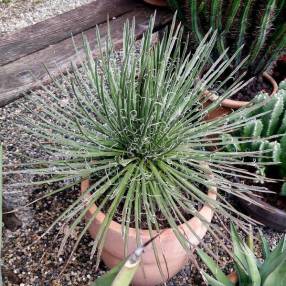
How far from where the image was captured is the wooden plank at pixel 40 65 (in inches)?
62.5

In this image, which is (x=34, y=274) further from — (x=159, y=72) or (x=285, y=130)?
(x=285, y=130)

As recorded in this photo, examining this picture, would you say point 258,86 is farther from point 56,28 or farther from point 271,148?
point 56,28

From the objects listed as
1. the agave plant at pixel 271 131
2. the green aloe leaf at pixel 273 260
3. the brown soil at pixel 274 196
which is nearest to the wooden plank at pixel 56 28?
the agave plant at pixel 271 131

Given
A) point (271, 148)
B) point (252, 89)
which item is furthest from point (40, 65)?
point (252, 89)

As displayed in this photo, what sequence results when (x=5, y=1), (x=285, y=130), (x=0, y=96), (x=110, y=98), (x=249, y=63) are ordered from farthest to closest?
1. (x=5, y=1)
2. (x=249, y=63)
3. (x=285, y=130)
4. (x=0, y=96)
5. (x=110, y=98)

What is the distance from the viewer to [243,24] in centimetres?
186

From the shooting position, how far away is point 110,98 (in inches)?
56.2

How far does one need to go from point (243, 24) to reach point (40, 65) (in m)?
0.87

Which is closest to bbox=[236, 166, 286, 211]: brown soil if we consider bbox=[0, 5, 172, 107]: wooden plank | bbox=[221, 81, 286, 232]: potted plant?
bbox=[221, 81, 286, 232]: potted plant

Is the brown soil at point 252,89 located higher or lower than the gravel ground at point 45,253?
higher

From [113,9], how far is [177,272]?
1255 mm

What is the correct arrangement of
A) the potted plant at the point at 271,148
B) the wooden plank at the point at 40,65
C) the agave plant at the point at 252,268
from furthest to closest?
the potted plant at the point at 271,148 < the wooden plank at the point at 40,65 < the agave plant at the point at 252,268

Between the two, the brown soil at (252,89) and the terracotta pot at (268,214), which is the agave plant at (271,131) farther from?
the brown soil at (252,89)

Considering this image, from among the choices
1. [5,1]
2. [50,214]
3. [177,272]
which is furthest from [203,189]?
[5,1]
